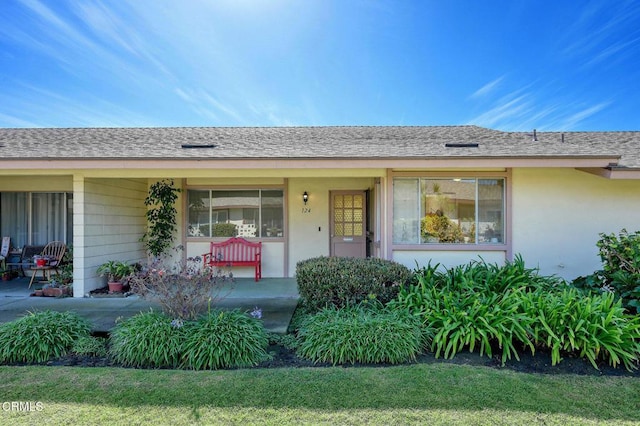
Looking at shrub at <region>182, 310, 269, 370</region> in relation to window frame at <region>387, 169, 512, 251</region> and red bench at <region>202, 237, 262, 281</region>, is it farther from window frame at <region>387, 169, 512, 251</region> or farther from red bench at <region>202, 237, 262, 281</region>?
red bench at <region>202, 237, 262, 281</region>

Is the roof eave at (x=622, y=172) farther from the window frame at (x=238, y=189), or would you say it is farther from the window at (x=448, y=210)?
the window frame at (x=238, y=189)

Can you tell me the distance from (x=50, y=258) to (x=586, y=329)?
10.3 metres

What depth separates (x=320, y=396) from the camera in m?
3.25

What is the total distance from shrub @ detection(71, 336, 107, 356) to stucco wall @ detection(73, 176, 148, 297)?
3.33 meters

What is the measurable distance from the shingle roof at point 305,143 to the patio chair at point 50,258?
2540mm

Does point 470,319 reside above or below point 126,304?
above

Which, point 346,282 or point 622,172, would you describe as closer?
point 346,282

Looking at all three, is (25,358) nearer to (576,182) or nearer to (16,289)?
(16,289)

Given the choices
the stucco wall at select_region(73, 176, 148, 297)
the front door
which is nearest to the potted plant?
the stucco wall at select_region(73, 176, 148, 297)

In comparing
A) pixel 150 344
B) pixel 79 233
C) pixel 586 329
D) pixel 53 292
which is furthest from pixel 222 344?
pixel 53 292

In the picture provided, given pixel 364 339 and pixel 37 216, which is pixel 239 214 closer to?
pixel 37 216

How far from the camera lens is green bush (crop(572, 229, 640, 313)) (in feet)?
15.8

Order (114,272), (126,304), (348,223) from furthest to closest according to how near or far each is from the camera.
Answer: (348,223)
(114,272)
(126,304)

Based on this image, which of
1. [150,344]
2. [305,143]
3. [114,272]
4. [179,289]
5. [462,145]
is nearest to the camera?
[150,344]
